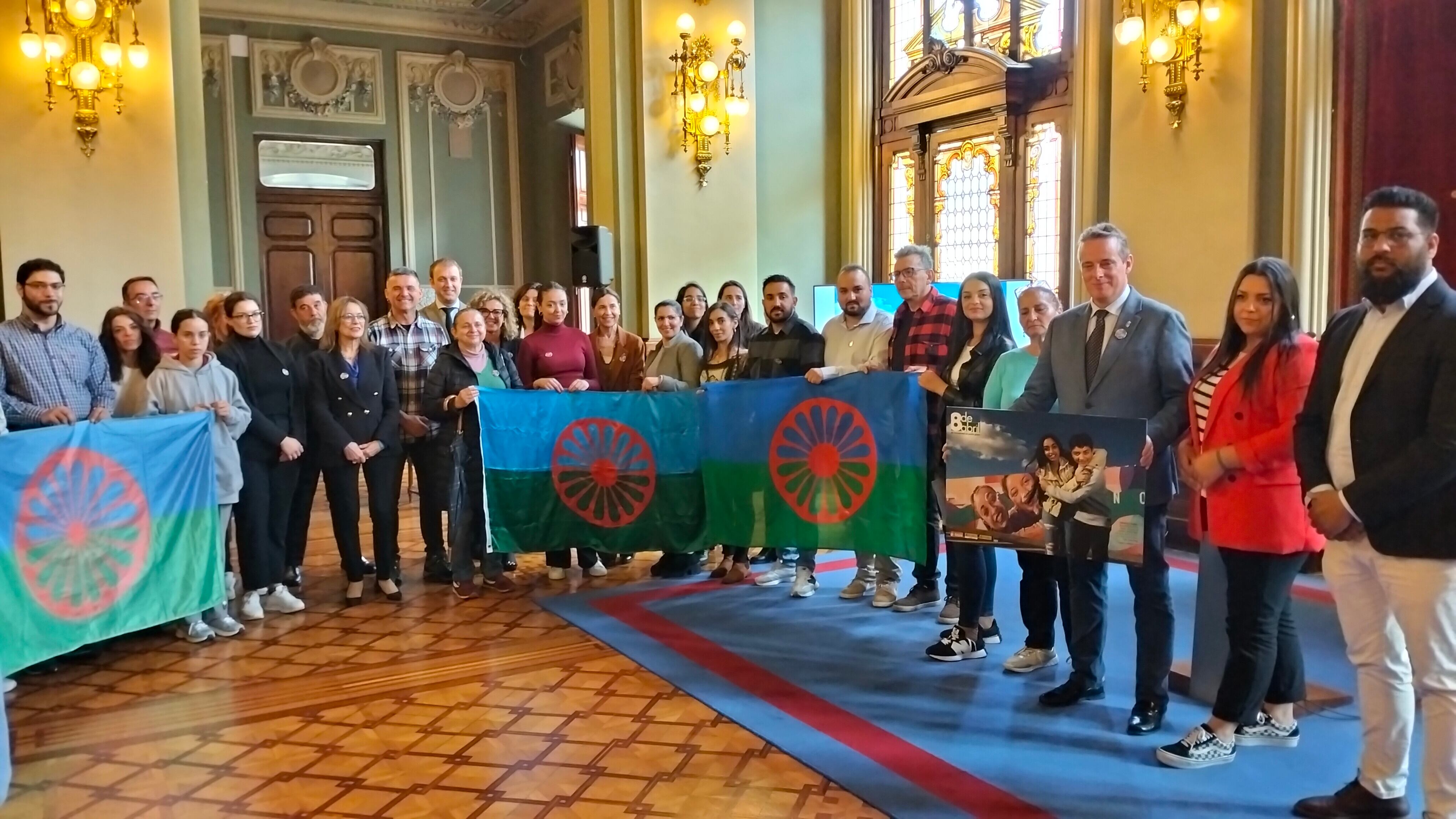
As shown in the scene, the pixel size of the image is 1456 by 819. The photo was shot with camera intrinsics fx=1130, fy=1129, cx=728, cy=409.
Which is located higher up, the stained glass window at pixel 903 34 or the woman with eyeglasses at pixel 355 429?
the stained glass window at pixel 903 34

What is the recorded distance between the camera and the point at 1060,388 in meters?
3.36

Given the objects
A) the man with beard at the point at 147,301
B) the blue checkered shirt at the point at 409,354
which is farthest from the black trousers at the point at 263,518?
the man with beard at the point at 147,301

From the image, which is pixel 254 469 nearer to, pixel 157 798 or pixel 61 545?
pixel 61 545

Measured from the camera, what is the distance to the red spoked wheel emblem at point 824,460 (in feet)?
14.9

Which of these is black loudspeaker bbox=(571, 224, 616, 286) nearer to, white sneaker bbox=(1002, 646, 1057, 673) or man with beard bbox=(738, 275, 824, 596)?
man with beard bbox=(738, 275, 824, 596)

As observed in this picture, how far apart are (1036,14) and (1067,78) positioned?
0.55 meters

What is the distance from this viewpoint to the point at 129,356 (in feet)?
15.3

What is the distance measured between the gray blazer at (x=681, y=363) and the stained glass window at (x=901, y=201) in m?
3.38

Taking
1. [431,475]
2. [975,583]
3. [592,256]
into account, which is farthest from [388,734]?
[592,256]

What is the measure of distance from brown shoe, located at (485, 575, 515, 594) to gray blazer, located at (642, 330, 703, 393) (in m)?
1.15

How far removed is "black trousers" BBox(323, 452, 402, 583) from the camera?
193 inches

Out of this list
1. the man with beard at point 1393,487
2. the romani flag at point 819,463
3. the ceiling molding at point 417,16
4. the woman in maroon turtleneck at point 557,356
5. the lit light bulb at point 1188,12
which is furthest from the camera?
the ceiling molding at point 417,16

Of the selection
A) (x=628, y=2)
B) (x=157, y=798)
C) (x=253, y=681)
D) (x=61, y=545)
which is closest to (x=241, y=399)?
(x=61, y=545)

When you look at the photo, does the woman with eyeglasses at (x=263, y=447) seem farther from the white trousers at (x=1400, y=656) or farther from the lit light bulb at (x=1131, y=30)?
the lit light bulb at (x=1131, y=30)
